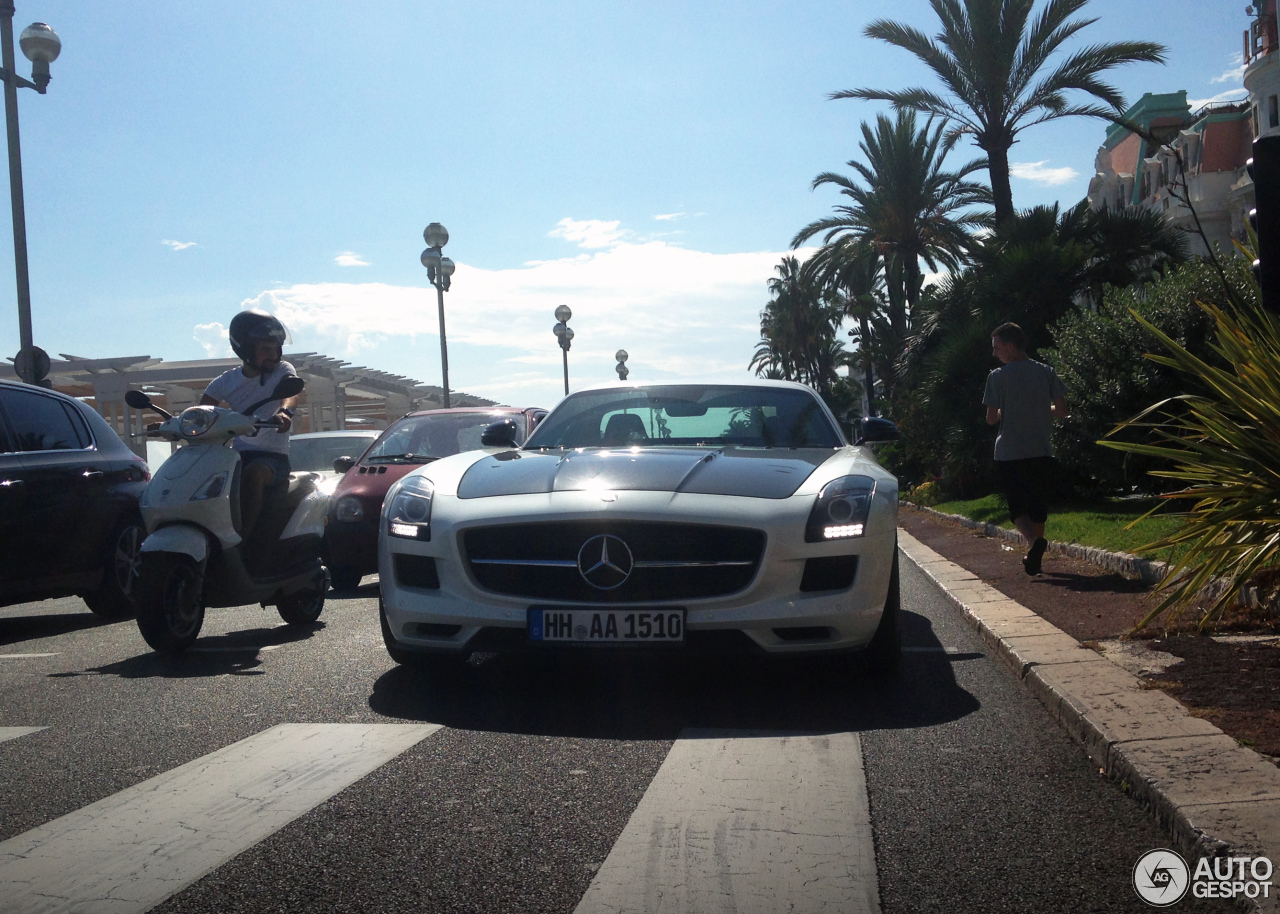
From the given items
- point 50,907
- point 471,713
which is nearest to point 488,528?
point 471,713

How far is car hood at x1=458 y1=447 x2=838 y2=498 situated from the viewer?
4.95m

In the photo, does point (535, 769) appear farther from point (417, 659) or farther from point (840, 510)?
point (840, 510)

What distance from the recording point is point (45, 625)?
27.5ft

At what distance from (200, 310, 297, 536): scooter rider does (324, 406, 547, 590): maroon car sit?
223 centimetres

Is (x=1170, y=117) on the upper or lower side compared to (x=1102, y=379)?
upper

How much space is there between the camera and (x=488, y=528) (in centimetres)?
482

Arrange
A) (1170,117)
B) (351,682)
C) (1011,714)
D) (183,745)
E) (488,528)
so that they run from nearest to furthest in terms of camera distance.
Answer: (183,745) → (1011,714) → (488,528) → (351,682) → (1170,117)

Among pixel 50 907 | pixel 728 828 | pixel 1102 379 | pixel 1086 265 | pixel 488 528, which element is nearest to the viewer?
pixel 50 907

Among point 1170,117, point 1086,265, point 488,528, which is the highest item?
point 1170,117

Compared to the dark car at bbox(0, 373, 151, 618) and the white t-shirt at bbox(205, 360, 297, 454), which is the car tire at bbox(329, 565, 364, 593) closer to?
the dark car at bbox(0, 373, 151, 618)

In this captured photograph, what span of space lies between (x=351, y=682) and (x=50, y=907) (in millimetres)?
2727

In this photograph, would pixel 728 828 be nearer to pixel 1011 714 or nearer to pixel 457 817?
pixel 457 817

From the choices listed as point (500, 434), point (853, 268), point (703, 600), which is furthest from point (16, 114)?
point (853, 268)

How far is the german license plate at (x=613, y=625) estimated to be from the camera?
180 inches
